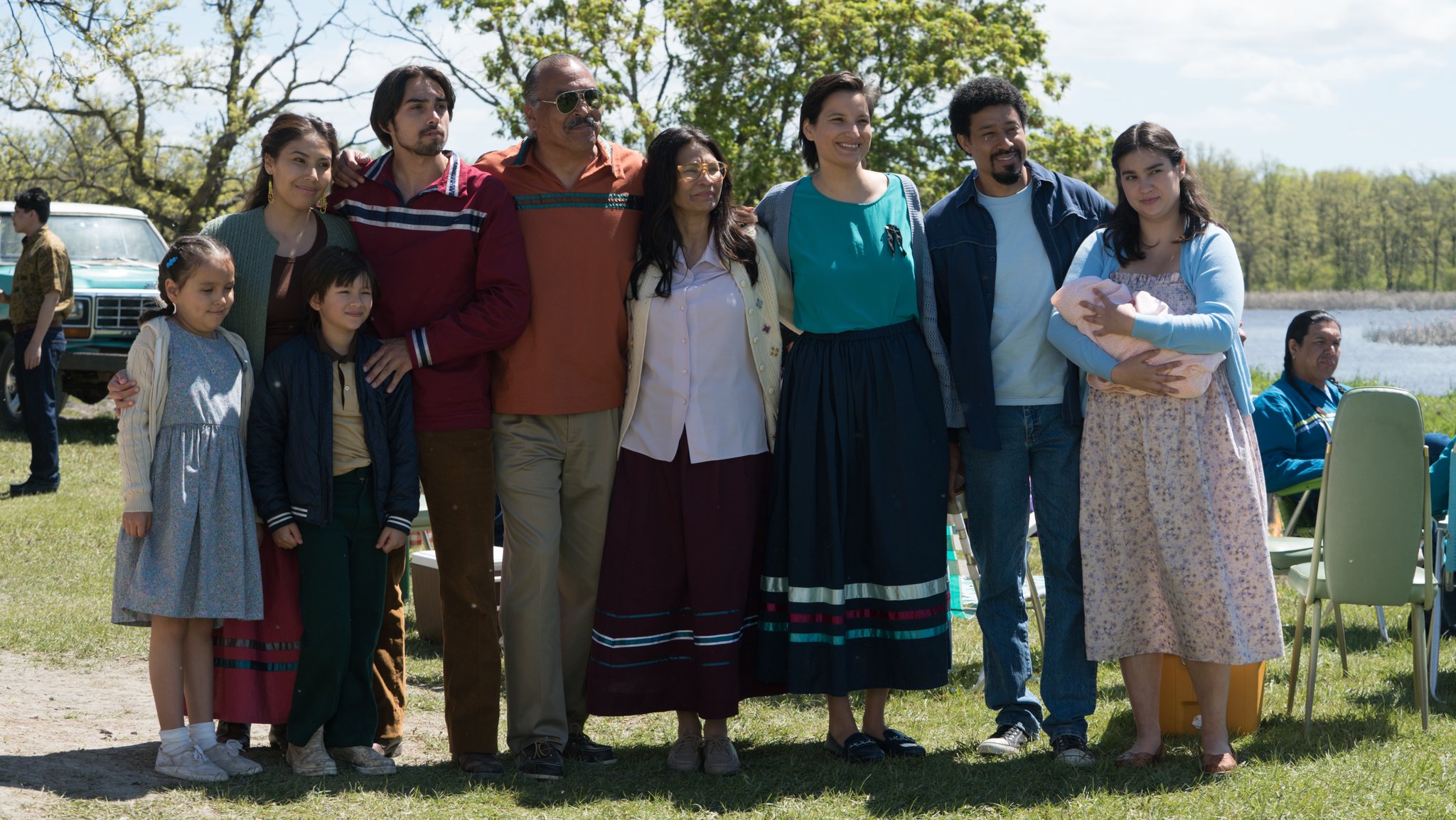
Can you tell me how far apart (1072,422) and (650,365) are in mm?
1304

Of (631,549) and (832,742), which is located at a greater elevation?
(631,549)

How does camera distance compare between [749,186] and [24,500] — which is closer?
[24,500]

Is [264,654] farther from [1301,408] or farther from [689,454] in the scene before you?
[1301,408]

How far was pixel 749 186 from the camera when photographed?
15602mm

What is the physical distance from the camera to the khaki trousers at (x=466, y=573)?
3.93 m

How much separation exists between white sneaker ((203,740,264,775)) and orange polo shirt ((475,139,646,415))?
124cm

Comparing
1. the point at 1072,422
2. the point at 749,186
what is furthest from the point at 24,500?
the point at 749,186

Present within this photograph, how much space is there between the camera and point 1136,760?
393cm

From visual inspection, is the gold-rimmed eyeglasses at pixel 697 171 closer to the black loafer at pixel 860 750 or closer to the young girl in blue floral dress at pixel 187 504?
the young girl in blue floral dress at pixel 187 504

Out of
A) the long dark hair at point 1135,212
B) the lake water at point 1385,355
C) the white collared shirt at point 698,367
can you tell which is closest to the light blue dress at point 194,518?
the white collared shirt at point 698,367

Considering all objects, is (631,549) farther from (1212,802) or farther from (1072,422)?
(1212,802)

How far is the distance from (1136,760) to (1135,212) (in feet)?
5.40

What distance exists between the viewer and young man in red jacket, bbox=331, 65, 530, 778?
3850 millimetres

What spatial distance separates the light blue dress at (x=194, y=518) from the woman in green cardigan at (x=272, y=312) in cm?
14
